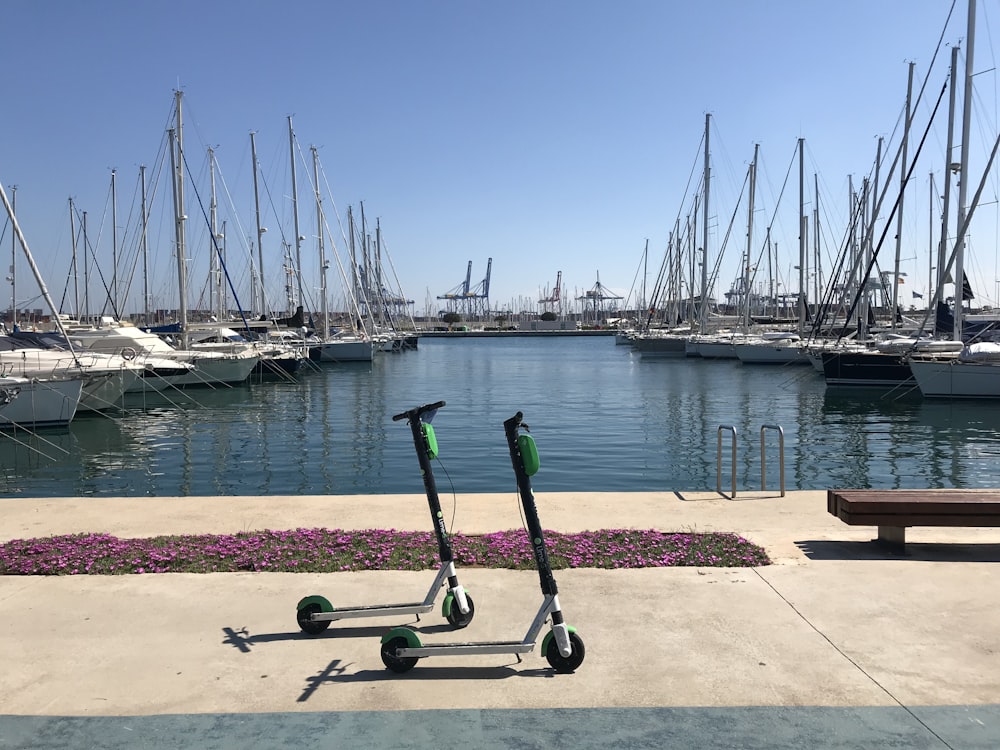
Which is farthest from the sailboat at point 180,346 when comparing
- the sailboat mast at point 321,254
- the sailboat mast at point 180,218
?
the sailboat mast at point 321,254

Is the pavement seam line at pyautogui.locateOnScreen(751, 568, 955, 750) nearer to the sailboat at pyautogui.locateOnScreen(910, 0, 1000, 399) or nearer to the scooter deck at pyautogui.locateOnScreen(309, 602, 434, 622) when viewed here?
the scooter deck at pyautogui.locateOnScreen(309, 602, 434, 622)

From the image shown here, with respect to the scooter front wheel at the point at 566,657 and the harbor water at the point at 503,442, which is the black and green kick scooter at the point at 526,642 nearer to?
the scooter front wheel at the point at 566,657

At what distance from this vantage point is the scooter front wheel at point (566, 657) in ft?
16.1

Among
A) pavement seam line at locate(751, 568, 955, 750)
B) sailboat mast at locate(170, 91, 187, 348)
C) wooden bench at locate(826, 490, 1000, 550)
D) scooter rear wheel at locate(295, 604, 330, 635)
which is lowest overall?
pavement seam line at locate(751, 568, 955, 750)

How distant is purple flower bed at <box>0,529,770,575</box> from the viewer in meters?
7.20

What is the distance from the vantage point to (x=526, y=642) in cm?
498

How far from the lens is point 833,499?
25.8 ft

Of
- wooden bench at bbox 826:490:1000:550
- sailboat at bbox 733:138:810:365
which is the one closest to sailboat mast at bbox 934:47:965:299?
sailboat at bbox 733:138:810:365

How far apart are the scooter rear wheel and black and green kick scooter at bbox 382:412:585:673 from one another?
0.78m

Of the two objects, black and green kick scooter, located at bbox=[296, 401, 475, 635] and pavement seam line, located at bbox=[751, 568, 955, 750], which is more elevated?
black and green kick scooter, located at bbox=[296, 401, 475, 635]

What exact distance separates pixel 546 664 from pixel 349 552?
3.05 m

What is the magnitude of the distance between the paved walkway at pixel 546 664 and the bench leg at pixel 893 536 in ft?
0.49

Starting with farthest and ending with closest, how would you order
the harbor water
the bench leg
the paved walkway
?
the harbor water
the bench leg
the paved walkway

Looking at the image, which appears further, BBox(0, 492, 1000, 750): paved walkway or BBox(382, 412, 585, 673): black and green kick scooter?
BBox(382, 412, 585, 673): black and green kick scooter
